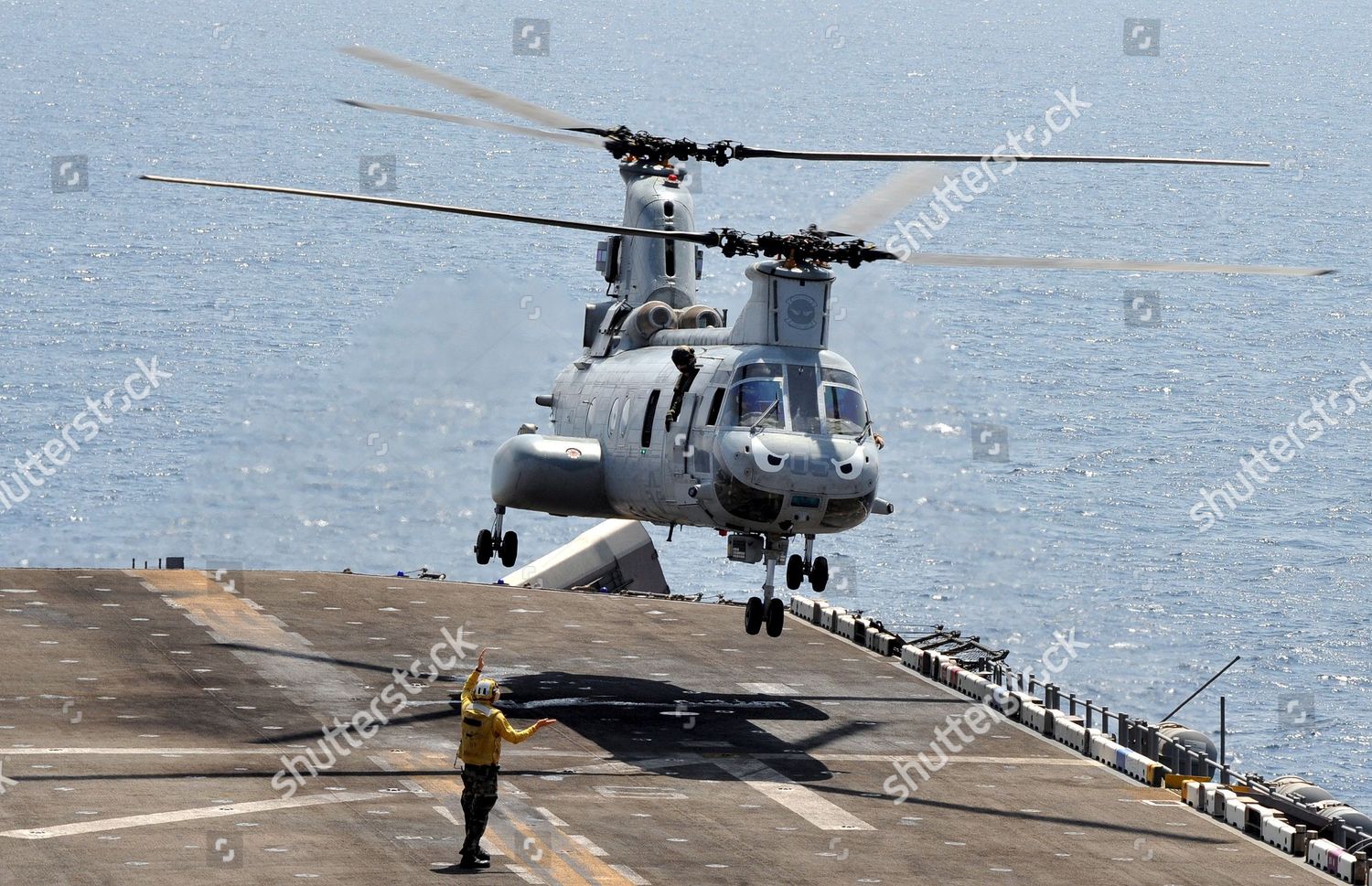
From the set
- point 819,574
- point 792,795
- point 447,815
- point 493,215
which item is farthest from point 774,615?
point 493,215

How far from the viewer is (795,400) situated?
115 ft

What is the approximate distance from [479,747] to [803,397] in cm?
1037

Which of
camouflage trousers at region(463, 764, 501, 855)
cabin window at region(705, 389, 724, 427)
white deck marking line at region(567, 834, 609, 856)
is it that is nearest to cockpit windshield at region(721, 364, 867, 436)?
cabin window at region(705, 389, 724, 427)

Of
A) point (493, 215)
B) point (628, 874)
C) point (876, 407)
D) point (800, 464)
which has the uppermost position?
point (493, 215)

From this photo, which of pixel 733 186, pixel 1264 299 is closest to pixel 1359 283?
pixel 1264 299

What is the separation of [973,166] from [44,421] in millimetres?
89573

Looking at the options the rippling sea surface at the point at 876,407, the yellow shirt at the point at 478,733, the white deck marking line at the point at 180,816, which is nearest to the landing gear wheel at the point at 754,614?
the white deck marking line at the point at 180,816

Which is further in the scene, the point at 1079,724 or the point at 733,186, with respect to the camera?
the point at 733,186

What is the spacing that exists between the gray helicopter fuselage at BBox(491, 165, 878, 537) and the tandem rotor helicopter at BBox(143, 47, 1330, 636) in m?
0.04

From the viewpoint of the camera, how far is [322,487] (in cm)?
11094

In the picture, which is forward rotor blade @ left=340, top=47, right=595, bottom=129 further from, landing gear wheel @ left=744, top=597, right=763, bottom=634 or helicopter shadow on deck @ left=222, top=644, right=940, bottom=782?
helicopter shadow on deck @ left=222, top=644, right=940, bottom=782

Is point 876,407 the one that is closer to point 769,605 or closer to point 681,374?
point 681,374

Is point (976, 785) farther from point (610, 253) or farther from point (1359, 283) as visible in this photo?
point (1359, 283)

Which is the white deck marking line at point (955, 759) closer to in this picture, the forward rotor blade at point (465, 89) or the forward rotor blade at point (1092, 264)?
the forward rotor blade at point (1092, 264)
